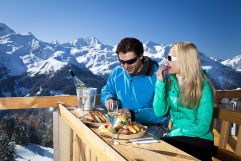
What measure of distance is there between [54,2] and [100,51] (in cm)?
1220

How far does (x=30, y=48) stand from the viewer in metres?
30.9

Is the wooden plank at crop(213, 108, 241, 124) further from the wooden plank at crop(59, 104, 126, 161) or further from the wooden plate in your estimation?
the wooden plank at crop(59, 104, 126, 161)

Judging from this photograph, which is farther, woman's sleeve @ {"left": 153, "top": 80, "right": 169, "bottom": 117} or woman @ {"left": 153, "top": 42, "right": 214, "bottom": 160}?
woman's sleeve @ {"left": 153, "top": 80, "right": 169, "bottom": 117}

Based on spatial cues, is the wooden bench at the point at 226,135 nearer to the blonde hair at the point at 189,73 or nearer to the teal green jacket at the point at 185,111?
the teal green jacket at the point at 185,111

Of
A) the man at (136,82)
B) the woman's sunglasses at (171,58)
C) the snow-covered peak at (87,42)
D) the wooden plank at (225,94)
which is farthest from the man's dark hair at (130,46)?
the snow-covered peak at (87,42)

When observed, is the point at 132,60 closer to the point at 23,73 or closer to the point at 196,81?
the point at 196,81

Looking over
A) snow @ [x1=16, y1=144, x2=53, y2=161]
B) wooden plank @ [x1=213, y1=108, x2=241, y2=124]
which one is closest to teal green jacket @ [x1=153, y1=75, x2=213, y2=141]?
wooden plank @ [x1=213, y1=108, x2=241, y2=124]

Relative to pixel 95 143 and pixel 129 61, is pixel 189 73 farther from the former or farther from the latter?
pixel 95 143

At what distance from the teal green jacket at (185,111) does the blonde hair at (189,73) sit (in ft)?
0.13

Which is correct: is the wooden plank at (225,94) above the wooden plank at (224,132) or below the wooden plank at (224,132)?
above

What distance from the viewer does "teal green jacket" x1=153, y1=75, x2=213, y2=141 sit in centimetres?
210

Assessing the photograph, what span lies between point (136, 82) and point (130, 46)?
0.32 meters

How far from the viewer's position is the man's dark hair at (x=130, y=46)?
262cm

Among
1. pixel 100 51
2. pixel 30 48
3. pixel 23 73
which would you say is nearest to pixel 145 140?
pixel 100 51
